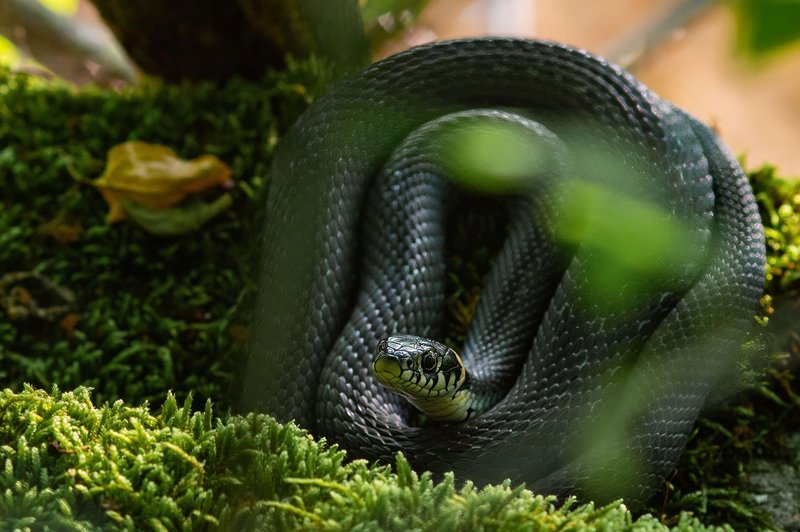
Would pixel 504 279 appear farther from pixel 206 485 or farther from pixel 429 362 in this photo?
pixel 206 485

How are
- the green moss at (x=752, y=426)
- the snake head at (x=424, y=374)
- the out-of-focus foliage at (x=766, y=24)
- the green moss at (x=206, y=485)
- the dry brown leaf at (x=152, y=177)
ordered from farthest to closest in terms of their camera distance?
the dry brown leaf at (x=152, y=177)
the green moss at (x=752, y=426)
the snake head at (x=424, y=374)
the green moss at (x=206, y=485)
the out-of-focus foliage at (x=766, y=24)

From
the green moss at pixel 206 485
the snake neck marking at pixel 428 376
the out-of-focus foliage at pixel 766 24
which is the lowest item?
the green moss at pixel 206 485

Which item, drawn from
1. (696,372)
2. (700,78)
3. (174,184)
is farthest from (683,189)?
(700,78)

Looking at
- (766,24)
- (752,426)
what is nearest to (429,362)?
(752,426)

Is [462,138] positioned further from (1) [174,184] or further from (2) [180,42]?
(2) [180,42]

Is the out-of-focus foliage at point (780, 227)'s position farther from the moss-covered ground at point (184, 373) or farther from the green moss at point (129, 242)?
the green moss at point (129, 242)

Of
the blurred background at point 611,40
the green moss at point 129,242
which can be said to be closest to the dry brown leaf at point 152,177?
the green moss at point 129,242
